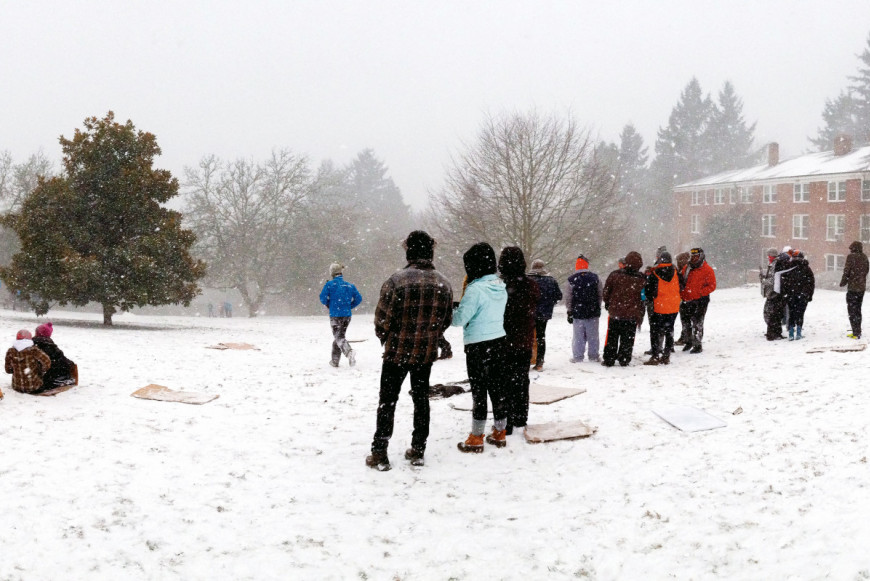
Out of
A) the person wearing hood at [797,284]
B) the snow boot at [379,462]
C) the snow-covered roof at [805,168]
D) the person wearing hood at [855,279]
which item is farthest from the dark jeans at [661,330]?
the snow-covered roof at [805,168]

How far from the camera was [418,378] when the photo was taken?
17.8ft

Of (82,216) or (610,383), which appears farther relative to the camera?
(82,216)

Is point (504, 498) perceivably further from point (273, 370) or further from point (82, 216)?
point (82, 216)

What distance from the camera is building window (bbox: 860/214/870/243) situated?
123ft

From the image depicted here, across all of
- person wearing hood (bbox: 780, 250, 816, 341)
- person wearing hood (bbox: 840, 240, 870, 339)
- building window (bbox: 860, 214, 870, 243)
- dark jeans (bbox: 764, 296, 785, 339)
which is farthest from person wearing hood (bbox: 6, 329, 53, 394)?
building window (bbox: 860, 214, 870, 243)

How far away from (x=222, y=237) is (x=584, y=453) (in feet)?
114

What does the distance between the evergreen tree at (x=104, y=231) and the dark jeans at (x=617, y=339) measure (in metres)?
13.2

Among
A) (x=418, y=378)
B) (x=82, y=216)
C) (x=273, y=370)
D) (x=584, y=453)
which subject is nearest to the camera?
(x=418, y=378)

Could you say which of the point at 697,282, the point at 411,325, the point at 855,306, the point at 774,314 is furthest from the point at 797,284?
the point at 411,325

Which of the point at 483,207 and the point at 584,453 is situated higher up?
the point at 483,207

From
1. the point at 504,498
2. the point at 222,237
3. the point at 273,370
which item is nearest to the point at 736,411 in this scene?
the point at 504,498

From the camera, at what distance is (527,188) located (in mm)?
24047

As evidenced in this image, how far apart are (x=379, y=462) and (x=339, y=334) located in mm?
5279

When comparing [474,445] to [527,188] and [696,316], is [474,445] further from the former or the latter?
[527,188]
